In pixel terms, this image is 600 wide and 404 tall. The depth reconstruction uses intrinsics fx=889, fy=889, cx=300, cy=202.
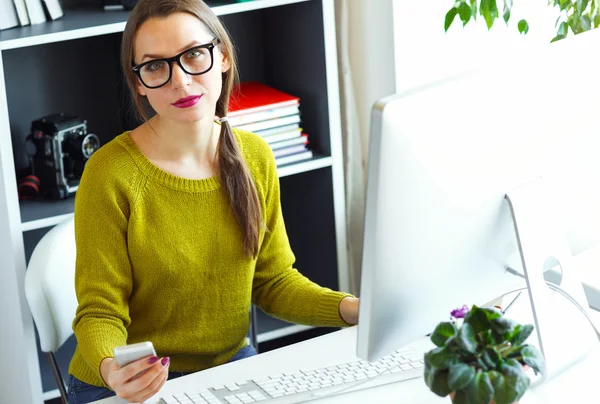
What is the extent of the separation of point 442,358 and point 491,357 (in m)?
0.06

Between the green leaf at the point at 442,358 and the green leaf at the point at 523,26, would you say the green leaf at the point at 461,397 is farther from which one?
the green leaf at the point at 523,26

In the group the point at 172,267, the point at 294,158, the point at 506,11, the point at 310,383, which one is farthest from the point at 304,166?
the point at 310,383

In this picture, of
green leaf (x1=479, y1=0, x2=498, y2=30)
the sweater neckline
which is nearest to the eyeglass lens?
the sweater neckline

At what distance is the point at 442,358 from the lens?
981 mm

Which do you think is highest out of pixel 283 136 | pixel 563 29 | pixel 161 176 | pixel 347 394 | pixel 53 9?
pixel 53 9

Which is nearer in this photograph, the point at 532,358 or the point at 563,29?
the point at 532,358

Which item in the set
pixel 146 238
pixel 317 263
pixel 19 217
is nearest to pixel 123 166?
pixel 146 238

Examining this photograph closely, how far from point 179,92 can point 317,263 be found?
124 centimetres

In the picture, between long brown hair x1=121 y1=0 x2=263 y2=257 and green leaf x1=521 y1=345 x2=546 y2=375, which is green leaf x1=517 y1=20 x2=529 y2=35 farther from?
green leaf x1=521 y1=345 x2=546 y2=375

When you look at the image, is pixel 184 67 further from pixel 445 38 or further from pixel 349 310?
pixel 445 38

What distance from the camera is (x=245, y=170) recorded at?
5.30 feet

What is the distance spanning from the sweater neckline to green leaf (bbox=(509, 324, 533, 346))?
0.72m

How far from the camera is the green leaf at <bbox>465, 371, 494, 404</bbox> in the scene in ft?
3.12

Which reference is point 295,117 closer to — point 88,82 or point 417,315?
point 88,82
